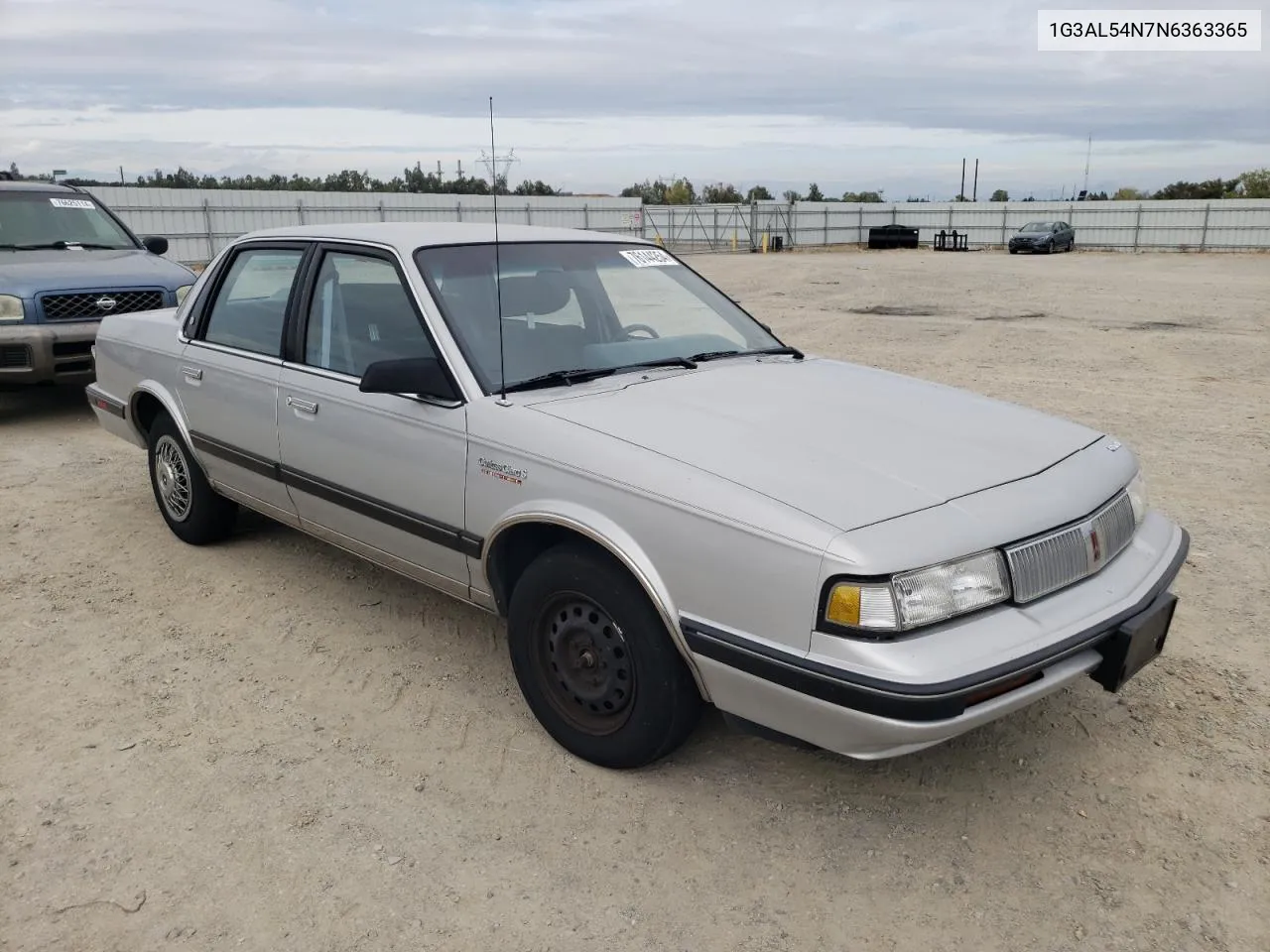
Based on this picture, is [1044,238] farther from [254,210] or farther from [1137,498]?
[1137,498]

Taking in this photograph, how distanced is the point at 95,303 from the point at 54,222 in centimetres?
152

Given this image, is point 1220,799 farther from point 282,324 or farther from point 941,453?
point 282,324

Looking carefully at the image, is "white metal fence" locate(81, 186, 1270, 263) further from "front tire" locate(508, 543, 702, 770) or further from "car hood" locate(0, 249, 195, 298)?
"front tire" locate(508, 543, 702, 770)

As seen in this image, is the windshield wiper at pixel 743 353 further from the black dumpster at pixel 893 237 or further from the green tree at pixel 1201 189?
the green tree at pixel 1201 189

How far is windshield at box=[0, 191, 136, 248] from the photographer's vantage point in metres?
8.40

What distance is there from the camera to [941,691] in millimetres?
2320

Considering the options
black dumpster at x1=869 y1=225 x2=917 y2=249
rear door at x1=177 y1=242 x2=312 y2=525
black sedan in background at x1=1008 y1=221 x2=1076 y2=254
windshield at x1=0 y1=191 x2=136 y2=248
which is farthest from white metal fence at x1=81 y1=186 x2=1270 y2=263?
rear door at x1=177 y1=242 x2=312 y2=525

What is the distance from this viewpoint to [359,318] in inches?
153

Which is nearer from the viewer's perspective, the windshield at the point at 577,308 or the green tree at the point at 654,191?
the windshield at the point at 577,308

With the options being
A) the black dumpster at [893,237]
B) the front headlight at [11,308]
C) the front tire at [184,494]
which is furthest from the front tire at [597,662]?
the black dumpster at [893,237]

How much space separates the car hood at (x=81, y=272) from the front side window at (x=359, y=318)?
483 centimetres

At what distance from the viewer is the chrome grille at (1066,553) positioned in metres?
2.58

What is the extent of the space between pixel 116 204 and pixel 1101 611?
2824 centimetres

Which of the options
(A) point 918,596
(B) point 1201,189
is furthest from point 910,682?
(B) point 1201,189
